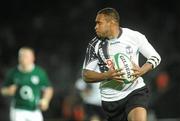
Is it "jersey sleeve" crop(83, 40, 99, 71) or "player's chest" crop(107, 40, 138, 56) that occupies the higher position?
"player's chest" crop(107, 40, 138, 56)

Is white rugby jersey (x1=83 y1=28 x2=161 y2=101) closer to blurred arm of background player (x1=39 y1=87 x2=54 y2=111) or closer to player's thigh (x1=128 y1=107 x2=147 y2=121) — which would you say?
player's thigh (x1=128 y1=107 x2=147 y2=121)

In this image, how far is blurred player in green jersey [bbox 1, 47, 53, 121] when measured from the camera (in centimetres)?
1457

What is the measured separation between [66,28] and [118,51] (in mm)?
13688

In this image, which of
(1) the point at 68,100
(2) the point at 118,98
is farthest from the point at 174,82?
(2) the point at 118,98

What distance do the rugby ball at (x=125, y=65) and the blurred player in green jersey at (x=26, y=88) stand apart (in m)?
4.30

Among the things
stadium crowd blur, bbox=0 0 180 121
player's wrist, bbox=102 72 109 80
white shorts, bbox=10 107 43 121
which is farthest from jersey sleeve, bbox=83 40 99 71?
stadium crowd blur, bbox=0 0 180 121

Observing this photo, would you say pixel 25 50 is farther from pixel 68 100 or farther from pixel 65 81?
pixel 65 81

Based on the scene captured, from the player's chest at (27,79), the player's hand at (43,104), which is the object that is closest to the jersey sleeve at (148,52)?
the player's hand at (43,104)

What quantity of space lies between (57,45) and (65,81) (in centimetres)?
157

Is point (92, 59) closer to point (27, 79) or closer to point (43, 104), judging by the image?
point (43, 104)

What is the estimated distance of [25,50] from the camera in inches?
570

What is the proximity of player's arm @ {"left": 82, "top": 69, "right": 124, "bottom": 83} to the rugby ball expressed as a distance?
0.37ft

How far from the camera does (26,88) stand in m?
14.6

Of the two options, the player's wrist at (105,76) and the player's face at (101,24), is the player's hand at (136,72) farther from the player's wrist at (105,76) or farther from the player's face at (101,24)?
the player's face at (101,24)
